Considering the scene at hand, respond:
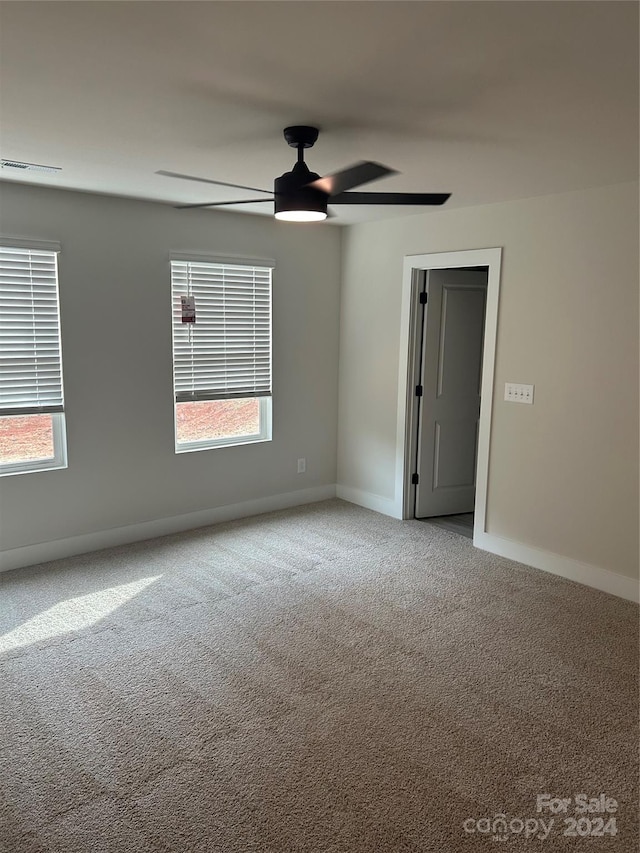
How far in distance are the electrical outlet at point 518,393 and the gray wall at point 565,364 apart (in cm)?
4

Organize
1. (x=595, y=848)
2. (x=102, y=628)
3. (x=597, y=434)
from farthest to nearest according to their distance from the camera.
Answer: (x=597, y=434), (x=102, y=628), (x=595, y=848)

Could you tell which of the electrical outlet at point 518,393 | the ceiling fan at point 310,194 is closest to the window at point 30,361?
the ceiling fan at point 310,194

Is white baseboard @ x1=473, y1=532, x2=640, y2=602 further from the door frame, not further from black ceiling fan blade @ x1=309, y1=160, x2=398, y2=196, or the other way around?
black ceiling fan blade @ x1=309, y1=160, x2=398, y2=196

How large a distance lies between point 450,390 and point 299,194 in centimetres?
297

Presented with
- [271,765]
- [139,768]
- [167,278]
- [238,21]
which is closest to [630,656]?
[271,765]

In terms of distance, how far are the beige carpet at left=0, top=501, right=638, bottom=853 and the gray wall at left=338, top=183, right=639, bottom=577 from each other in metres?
0.41

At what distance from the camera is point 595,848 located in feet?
6.69

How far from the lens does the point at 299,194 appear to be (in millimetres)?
2512

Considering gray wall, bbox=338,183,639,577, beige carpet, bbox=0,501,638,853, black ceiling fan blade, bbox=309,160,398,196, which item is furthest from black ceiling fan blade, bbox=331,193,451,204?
beige carpet, bbox=0,501,638,853

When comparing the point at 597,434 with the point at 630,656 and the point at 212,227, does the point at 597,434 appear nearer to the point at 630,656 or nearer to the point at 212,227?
the point at 630,656

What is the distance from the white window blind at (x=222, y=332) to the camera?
464cm

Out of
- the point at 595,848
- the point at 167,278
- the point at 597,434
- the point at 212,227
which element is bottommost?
the point at 595,848

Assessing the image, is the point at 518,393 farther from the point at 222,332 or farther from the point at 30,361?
the point at 30,361

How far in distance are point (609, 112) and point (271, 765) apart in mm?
2791
